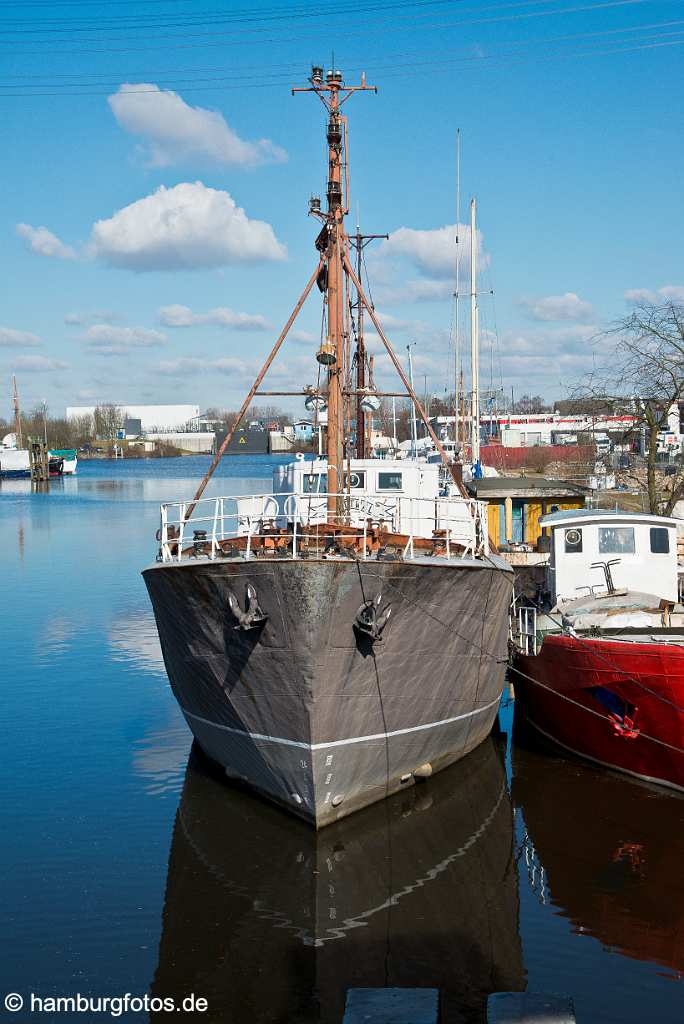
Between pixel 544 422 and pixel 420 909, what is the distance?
121716 millimetres

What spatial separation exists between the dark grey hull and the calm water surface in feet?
2.47

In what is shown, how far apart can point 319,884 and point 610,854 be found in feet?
12.9

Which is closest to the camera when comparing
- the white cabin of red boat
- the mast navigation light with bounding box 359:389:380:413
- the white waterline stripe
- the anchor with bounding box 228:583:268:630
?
the anchor with bounding box 228:583:268:630

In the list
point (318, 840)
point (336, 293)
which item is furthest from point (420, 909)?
point (336, 293)

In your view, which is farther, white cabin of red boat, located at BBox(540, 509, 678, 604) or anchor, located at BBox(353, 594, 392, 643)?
white cabin of red boat, located at BBox(540, 509, 678, 604)

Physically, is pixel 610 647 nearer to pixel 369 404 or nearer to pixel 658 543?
pixel 658 543

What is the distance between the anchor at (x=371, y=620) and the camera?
13.0 m

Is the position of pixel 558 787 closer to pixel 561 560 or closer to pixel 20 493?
pixel 561 560

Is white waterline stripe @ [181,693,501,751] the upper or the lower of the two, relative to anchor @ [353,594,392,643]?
lower

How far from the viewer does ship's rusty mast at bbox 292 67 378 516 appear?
53.2 feet

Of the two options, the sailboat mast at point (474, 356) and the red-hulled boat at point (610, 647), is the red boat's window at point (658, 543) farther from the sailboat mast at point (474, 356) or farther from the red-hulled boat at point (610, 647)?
the sailboat mast at point (474, 356)

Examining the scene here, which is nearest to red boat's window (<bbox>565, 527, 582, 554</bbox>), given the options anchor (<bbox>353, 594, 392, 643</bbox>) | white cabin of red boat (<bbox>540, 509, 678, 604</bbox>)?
white cabin of red boat (<bbox>540, 509, 678, 604</bbox>)

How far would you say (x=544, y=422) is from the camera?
12975cm

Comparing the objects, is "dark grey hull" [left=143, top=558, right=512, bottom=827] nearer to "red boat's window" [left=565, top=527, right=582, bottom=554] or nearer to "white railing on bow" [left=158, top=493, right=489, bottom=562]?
"white railing on bow" [left=158, top=493, right=489, bottom=562]
